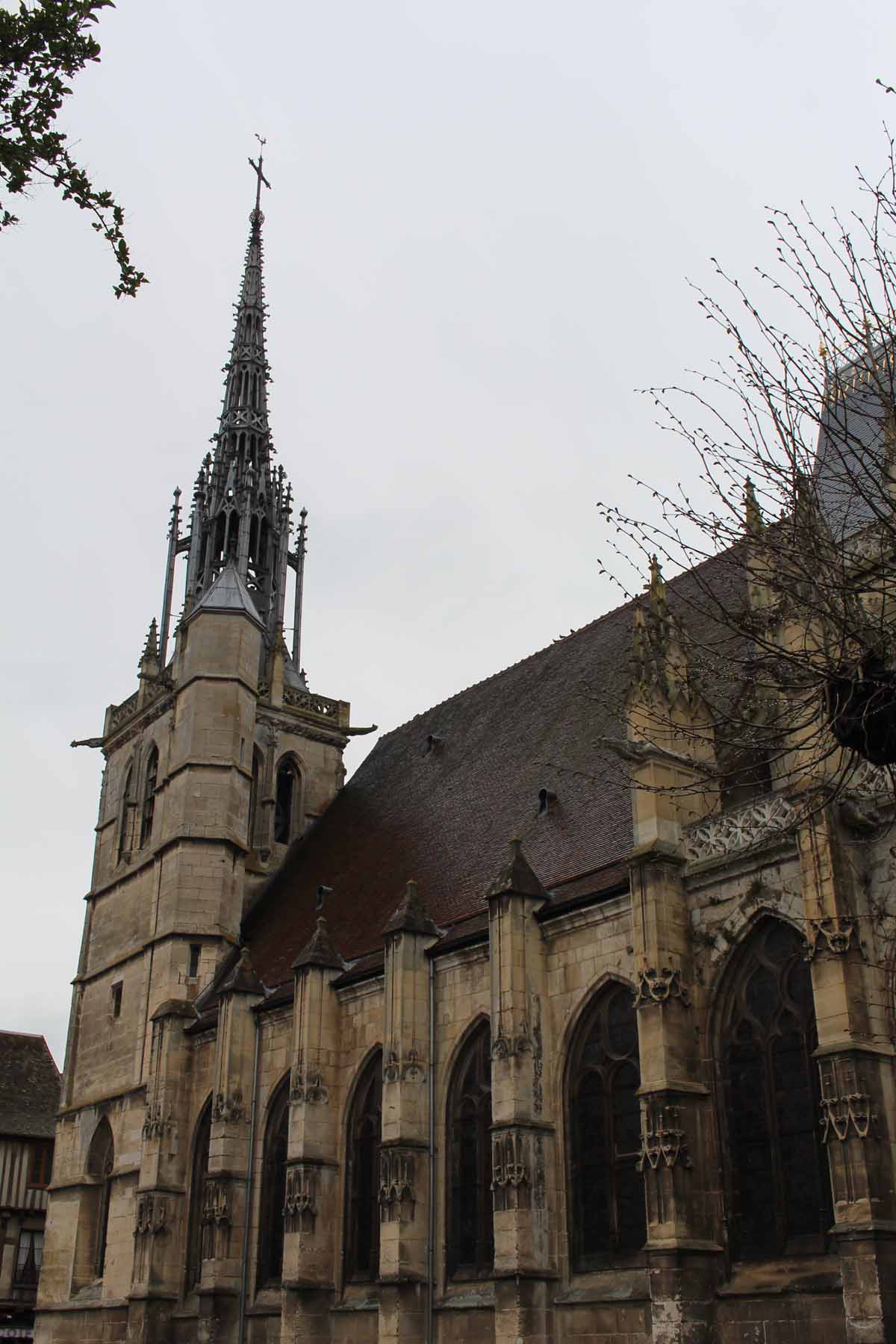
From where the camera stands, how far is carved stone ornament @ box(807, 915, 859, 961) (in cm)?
1254

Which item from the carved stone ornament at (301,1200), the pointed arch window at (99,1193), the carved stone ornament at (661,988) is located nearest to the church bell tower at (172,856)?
the pointed arch window at (99,1193)

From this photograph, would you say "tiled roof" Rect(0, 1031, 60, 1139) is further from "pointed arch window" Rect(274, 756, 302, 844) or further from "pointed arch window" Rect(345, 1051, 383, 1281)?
"pointed arch window" Rect(345, 1051, 383, 1281)

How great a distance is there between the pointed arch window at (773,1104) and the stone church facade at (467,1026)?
0.03 m

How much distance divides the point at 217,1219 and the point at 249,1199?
54cm

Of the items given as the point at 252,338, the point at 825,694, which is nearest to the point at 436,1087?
the point at 825,694

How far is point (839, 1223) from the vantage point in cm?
1173

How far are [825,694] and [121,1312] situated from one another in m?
19.9

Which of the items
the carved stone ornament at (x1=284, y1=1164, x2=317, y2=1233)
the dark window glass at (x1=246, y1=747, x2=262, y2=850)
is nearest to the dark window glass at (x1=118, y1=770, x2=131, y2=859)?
the dark window glass at (x1=246, y1=747, x2=262, y2=850)

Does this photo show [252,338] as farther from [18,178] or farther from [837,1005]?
[18,178]

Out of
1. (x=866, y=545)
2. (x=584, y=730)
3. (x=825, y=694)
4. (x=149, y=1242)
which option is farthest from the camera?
(x=149, y=1242)

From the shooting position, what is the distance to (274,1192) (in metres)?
21.4

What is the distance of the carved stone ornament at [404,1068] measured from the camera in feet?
59.5

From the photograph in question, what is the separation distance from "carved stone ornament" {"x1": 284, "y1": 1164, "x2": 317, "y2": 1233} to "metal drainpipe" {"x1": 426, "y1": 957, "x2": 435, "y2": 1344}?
8.03 feet

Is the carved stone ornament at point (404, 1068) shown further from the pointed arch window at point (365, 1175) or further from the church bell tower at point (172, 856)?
the church bell tower at point (172, 856)
